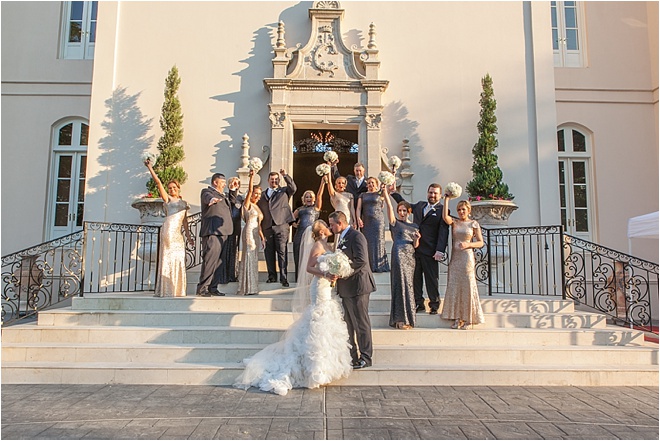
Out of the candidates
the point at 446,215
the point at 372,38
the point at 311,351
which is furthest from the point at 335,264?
the point at 372,38

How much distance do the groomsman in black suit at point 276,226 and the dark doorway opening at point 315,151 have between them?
353 cm

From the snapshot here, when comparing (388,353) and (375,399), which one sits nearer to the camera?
(375,399)

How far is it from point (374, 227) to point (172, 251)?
10.5 ft

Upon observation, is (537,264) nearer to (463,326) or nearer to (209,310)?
(463,326)

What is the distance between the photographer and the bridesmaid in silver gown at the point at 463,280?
20.3 feet

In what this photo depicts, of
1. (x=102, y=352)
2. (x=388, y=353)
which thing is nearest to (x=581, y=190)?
(x=388, y=353)

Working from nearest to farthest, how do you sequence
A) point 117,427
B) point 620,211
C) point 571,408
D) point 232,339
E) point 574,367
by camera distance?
point 117,427
point 571,408
point 574,367
point 232,339
point 620,211

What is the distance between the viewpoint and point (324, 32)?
10.5 m

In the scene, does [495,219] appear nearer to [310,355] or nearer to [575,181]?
[575,181]

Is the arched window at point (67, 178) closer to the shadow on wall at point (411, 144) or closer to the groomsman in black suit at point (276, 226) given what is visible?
the groomsman in black suit at point (276, 226)

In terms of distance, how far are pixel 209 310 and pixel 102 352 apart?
5.03 feet

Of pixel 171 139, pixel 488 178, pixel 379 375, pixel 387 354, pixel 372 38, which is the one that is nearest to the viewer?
pixel 379 375

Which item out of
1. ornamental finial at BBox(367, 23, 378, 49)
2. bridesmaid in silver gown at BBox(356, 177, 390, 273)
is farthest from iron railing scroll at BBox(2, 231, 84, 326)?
ornamental finial at BBox(367, 23, 378, 49)

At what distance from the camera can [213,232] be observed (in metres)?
7.02
